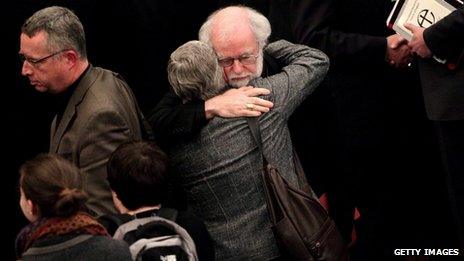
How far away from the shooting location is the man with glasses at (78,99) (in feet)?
14.4

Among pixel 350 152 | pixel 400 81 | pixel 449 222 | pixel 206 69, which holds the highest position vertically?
pixel 206 69

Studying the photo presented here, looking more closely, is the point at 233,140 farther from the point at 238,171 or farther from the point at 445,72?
the point at 445,72

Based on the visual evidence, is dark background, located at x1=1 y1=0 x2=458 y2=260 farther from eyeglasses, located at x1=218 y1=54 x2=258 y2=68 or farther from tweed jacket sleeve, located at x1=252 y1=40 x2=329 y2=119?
eyeglasses, located at x1=218 y1=54 x2=258 y2=68

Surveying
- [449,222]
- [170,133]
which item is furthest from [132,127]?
[449,222]

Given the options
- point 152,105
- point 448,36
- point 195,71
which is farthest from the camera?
point 152,105

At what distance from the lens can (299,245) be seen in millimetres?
4406

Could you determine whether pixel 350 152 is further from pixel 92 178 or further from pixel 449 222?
pixel 92 178

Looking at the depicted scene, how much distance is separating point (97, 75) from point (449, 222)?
2.14 m

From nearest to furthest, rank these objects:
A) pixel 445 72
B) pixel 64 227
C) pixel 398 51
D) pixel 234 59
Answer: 1. pixel 64 227
2. pixel 234 59
3. pixel 445 72
4. pixel 398 51

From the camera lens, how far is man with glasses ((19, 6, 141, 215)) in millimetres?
4387

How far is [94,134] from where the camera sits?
4.37 meters

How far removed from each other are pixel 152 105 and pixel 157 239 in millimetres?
2049

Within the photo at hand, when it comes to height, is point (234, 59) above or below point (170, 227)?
above

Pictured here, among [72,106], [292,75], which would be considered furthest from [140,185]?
[292,75]
